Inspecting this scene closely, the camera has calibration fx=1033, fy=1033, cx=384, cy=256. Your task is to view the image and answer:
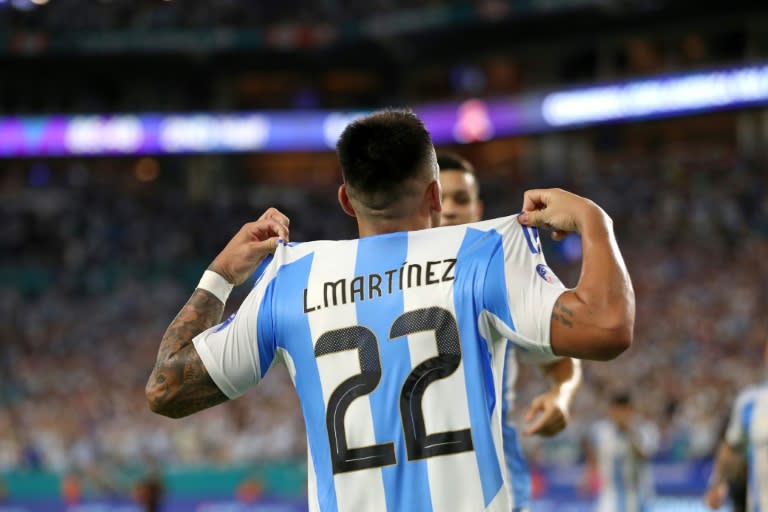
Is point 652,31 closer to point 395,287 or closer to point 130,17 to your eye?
point 130,17

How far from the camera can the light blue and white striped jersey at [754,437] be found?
18.8 ft

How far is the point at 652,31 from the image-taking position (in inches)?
1166

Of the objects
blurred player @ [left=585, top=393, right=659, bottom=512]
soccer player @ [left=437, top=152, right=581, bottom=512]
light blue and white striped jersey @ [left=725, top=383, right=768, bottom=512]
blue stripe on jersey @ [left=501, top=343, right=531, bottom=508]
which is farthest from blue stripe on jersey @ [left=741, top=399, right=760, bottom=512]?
blurred player @ [left=585, top=393, right=659, bottom=512]

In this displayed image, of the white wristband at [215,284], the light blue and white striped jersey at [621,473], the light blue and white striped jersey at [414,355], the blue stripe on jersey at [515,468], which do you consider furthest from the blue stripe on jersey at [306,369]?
the light blue and white striped jersey at [621,473]

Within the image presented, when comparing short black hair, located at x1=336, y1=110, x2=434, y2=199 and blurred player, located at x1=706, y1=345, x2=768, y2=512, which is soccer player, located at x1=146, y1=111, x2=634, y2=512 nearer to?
short black hair, located at x1=336, y1=110, x2=434, y2=199

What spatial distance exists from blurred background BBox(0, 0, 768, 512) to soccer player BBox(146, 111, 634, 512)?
39.8 feet

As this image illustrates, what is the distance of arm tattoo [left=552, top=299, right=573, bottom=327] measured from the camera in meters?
2.32

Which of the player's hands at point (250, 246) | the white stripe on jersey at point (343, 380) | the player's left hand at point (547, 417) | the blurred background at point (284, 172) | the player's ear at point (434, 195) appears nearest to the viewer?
the white stripe on jersey at point (343, 380)

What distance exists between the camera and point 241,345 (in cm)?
267

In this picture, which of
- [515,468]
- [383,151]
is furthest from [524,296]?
[515,468]

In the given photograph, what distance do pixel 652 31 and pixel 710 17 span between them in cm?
171

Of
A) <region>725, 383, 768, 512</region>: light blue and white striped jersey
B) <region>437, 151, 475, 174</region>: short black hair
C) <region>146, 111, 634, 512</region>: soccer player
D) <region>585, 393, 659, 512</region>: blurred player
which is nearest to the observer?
<region>146, 111, 634, 512</region>: soccer player

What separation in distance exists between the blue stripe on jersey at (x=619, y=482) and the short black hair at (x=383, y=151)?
28.7ft

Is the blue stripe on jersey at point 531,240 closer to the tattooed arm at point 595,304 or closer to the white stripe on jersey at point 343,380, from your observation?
the tattooed arm at point 595,304
